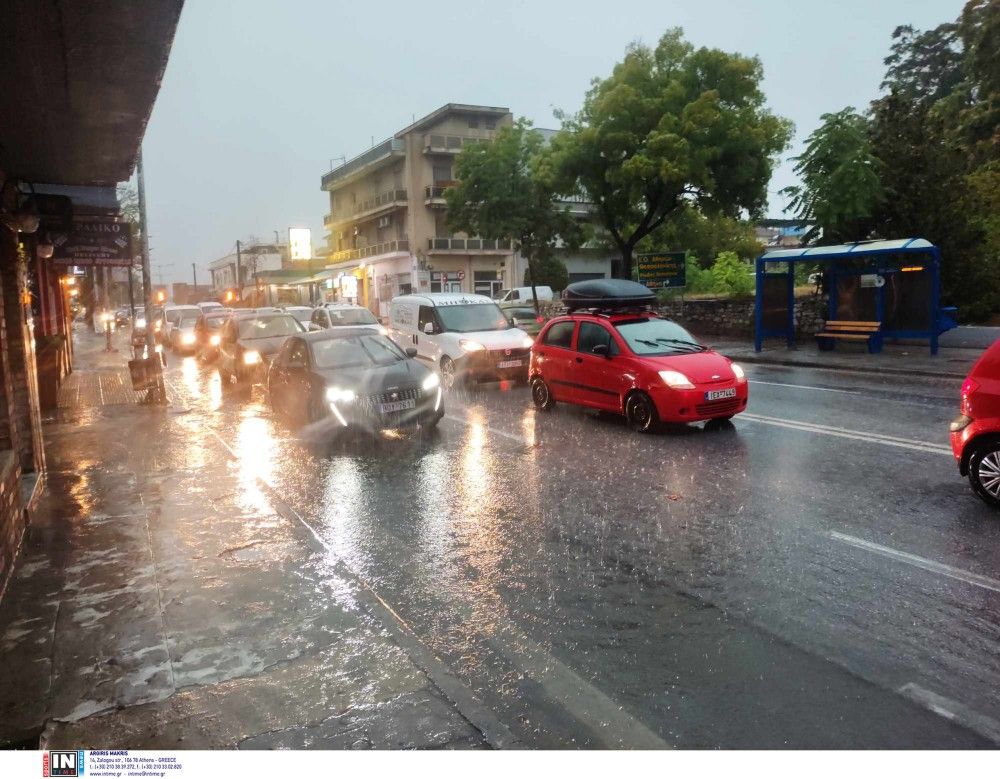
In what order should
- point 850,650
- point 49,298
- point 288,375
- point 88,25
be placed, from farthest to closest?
point 49,298
point 288,375
point 88,25
point 850,650

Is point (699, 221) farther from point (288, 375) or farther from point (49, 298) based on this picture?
point (288, 375)

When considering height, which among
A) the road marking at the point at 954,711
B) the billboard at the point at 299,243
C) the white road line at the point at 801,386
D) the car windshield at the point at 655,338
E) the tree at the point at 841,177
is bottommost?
the road marking at the point at 954,711

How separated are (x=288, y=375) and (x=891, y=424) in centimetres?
858

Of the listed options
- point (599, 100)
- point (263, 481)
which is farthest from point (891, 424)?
point (599, 100)

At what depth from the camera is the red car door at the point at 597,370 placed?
11312mm

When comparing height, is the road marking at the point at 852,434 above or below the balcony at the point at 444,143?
below

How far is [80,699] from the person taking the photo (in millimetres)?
3994

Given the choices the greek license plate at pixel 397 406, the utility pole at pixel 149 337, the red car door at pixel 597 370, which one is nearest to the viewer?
the greek license plate at pixel 397 406

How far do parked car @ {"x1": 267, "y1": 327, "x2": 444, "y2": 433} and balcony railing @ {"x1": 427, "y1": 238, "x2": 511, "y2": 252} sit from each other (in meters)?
42.5

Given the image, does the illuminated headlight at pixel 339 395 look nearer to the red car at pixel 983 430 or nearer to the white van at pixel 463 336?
the white van at pixel 463 336

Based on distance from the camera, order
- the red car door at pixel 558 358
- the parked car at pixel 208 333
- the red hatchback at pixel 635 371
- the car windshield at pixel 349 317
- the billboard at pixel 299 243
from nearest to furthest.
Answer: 1. the red hatchback at pixel 635 371
2. the red car door at pixel 558 358
3. the car windshield at pixel 349 317
4. the parked car at pixel 208 333
5. the billboard at pixel 299 243

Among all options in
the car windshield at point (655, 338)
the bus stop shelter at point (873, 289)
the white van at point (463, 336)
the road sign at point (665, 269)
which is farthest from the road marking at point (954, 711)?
the road sign at point (665, 269)
